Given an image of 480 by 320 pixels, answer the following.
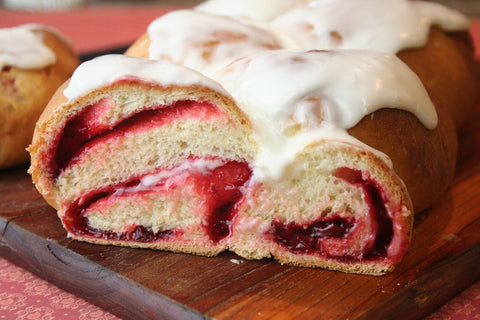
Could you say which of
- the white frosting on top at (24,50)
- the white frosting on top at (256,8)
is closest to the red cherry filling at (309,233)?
the white frosting on top at (256,8)

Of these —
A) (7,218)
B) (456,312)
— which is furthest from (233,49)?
(456,312)

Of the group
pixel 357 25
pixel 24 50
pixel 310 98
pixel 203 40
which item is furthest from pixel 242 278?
pixel 24 50

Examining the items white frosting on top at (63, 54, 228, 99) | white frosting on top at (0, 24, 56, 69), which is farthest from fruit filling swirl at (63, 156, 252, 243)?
white frosting on top at (0, 24, 56, 69)

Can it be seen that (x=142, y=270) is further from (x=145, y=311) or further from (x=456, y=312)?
(x=456, y=312)

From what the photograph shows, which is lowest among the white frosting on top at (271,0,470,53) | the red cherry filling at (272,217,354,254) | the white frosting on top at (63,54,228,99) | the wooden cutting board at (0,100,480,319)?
the wooden cutting board at (0,100,480,319)

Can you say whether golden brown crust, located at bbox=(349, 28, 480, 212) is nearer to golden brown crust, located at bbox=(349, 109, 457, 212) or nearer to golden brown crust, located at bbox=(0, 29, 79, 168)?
golden brown crust, located at bbox=(349, 109, 457, 212)

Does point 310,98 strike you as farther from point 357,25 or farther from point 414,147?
point 357,25

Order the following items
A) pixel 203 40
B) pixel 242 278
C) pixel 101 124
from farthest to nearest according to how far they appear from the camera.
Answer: pixel 203 40 → pixel 101 124 → pixel 242 278
